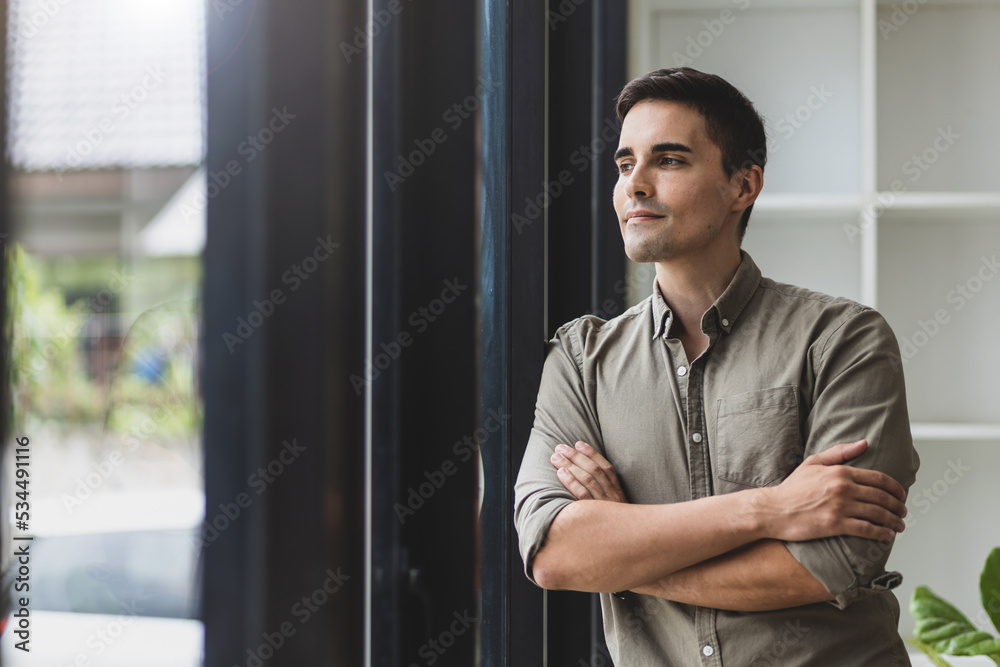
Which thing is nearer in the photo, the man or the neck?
the man

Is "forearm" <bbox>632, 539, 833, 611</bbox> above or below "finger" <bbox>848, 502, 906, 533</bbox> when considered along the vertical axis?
below

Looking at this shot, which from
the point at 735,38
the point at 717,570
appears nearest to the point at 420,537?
the point at 717,570

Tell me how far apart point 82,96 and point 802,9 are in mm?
2398

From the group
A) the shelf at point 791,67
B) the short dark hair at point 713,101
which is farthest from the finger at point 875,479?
the shelf at point 791,67

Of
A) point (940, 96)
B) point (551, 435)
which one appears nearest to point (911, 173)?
point (940, 96)

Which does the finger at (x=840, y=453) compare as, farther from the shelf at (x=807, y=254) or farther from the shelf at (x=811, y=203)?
the shelf at (x=807, y=254)

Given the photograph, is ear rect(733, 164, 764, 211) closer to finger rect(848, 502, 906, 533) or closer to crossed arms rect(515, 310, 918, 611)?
crossed arms rect(515, 310, 918, 611)

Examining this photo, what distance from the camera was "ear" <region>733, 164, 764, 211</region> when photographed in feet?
4.77

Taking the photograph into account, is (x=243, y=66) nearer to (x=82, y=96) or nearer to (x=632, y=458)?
(x=82, y=96)

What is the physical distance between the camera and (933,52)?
7.86 ft

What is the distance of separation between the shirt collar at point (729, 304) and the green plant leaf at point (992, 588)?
35.4 inches

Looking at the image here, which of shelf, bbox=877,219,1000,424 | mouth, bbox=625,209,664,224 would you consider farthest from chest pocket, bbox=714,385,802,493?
shelf, bbox=877,219,1000,424

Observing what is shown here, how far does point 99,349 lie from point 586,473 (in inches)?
35.1

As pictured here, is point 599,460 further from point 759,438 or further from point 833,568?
point 833,568
